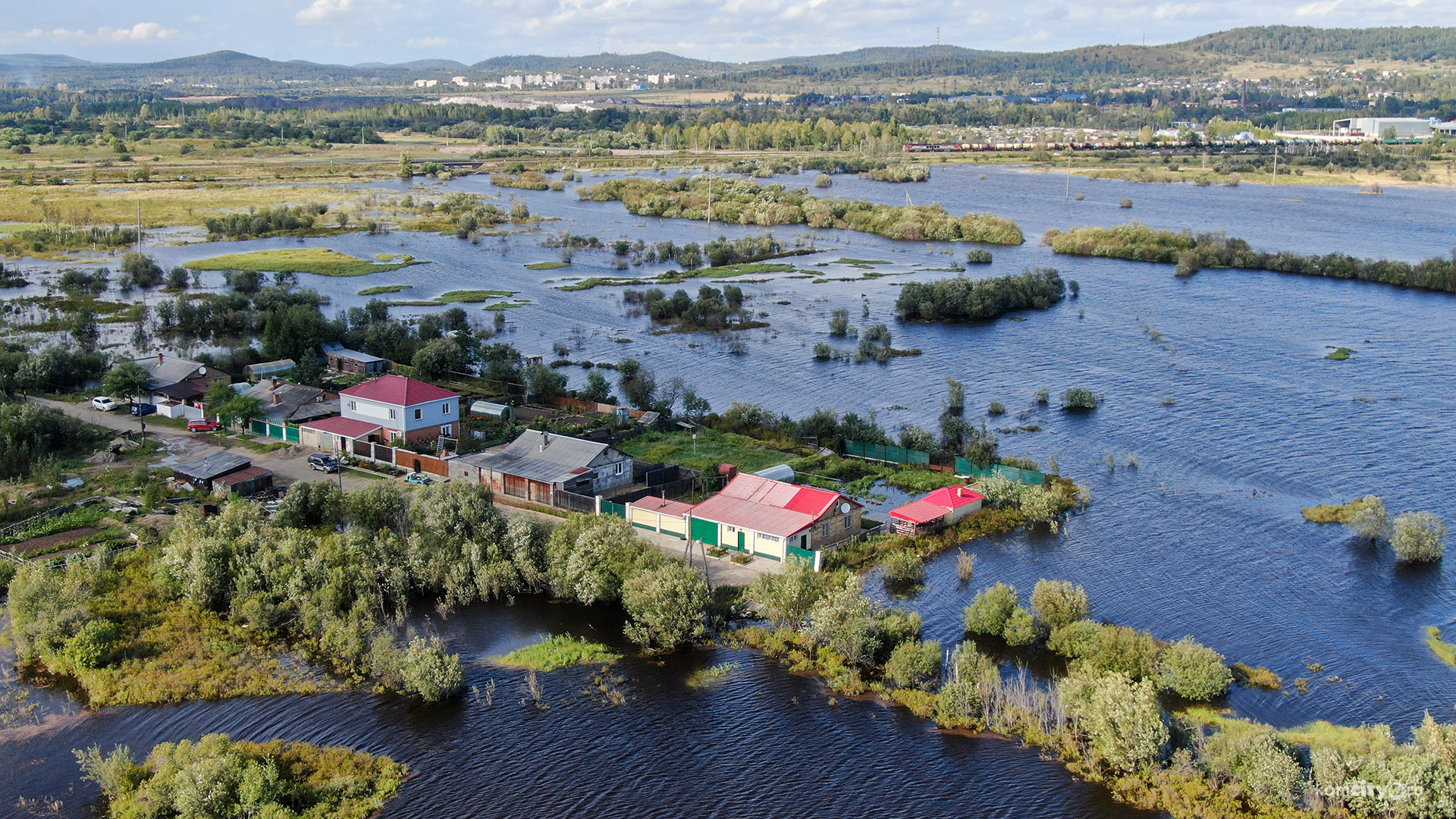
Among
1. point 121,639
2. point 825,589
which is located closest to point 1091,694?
point 825,589

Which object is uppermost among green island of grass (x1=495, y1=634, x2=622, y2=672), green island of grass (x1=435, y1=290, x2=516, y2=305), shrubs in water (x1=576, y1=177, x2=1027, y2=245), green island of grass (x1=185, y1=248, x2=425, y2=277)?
shrubs in water (x1=576, y1=177, x2=1027, y2=245)

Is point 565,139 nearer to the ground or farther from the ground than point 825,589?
farther from the ground

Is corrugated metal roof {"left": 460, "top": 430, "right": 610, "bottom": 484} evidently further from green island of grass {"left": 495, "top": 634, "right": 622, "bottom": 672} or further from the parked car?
green island of grass {"left": 495, "top": 634, "right": 622, "bottom": 672}

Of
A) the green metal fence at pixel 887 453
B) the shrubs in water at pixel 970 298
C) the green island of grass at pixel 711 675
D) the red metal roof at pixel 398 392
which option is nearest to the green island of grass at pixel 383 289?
the red metal roof at pixel 398 392

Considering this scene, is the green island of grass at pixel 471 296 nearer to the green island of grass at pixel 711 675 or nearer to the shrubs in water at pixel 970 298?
the shrubs in water at pixel 970 298

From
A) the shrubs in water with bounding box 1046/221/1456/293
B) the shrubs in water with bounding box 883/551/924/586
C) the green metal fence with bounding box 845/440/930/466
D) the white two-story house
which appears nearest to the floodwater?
the shrubs in water with bounding box 883/551/924/586

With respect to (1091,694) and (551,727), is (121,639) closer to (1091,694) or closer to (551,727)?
(551,727)
